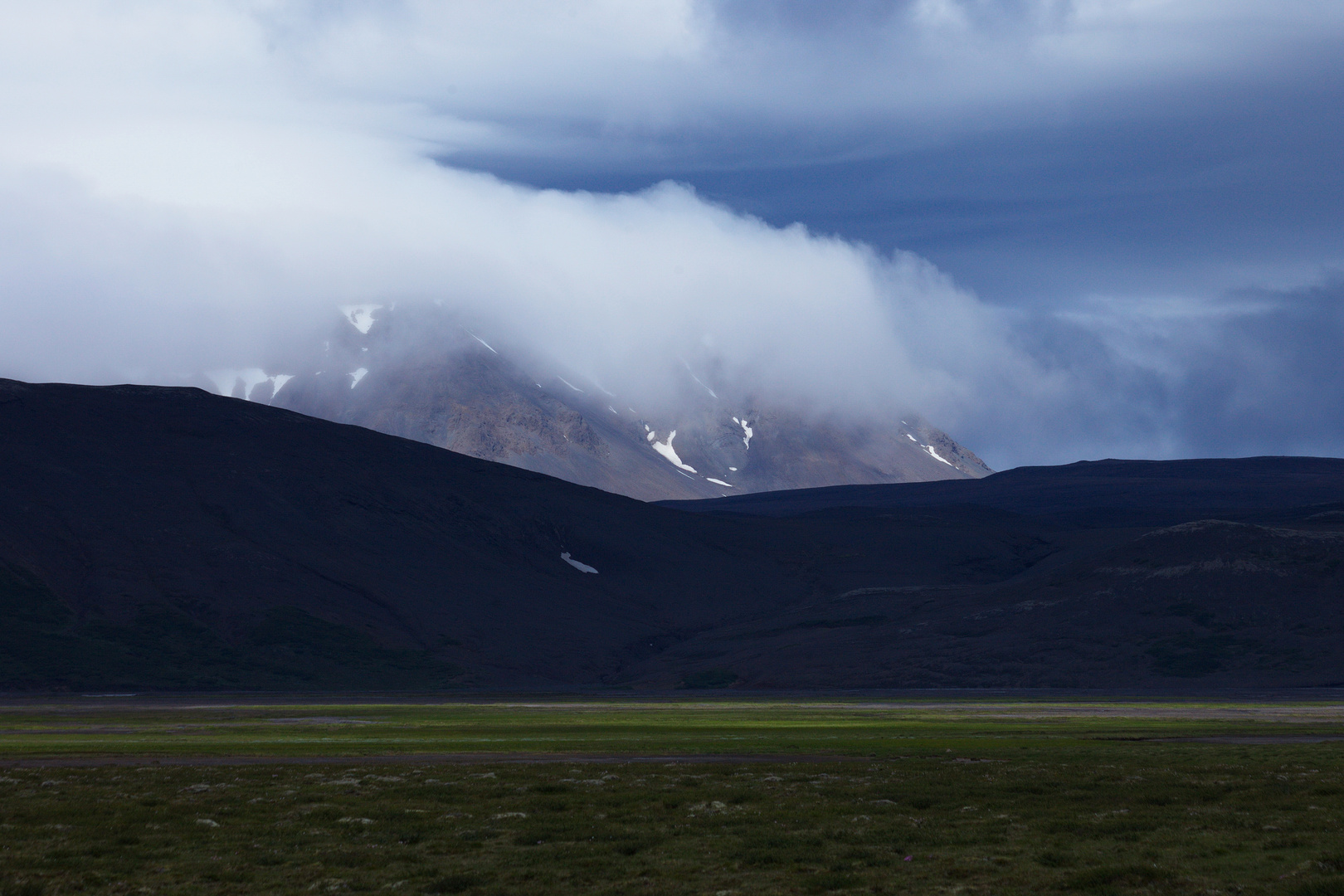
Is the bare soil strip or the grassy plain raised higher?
the grassy plain

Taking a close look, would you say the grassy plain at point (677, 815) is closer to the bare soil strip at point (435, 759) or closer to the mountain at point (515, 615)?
the bare soil strip at point (435, 759)

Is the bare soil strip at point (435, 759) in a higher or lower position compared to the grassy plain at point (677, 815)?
lower

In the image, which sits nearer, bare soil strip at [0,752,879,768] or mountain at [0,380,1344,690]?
bare soil strip at [0,752,879,768]

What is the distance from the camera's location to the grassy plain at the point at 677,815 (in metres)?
21.6

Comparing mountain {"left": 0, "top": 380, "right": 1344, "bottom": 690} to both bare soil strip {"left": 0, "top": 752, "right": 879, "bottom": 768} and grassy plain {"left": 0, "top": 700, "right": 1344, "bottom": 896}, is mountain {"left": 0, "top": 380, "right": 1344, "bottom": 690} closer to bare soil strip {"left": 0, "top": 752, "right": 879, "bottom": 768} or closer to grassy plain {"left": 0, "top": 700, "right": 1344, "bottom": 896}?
grassy plain {"left": 0, "top": 700, "right": 1344, "bottom": 896}

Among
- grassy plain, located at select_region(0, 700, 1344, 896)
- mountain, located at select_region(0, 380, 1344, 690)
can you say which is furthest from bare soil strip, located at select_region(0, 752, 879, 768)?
mountain, located at select_region(0, 380, 1344, 690)

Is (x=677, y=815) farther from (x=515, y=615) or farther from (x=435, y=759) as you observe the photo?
(x=515, y=615)

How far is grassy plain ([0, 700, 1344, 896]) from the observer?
21609 millimetres

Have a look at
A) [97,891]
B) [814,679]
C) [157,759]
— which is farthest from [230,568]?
[97,891]

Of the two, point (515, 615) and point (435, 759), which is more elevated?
point (515, 615)

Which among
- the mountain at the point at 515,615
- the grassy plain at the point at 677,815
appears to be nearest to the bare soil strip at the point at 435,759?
the grassy plain at the point at 677,815

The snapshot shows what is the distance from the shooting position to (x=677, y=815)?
30.2 metres

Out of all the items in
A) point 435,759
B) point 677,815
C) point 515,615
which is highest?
point 515,615

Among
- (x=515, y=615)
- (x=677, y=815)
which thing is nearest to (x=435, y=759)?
(x=677, y=815)
